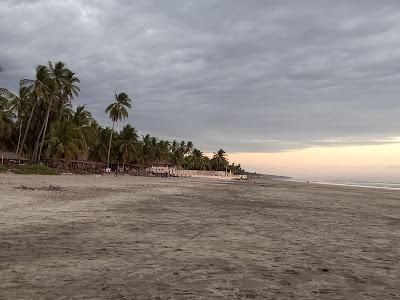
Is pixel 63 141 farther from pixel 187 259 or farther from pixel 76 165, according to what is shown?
pixel 187 259

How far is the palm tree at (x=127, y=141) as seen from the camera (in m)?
83.4

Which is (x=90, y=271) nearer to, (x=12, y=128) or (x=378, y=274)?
(x=378, y=274)

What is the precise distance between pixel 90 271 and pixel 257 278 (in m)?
2.45

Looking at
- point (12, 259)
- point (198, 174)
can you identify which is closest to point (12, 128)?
point (198, 174)

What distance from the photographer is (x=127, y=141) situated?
8381 cm

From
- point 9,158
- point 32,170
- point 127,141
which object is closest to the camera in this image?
point 32,170

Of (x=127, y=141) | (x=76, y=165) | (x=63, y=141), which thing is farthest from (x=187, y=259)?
(x=127, y=141)

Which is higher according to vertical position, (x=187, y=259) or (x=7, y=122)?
(x=7, y=122)

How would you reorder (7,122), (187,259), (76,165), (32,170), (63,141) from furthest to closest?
(76,165), (7,122), (63,141), (32,170), (187,259)

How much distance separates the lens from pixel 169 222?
11.4 metres

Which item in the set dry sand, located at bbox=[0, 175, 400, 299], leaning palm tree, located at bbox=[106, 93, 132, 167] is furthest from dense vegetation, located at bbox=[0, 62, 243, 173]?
dry sand, located at bbox=[0, 175, 400, 299]

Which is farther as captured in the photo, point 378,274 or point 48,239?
point 48,239

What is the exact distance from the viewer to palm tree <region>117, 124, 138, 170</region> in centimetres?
8338

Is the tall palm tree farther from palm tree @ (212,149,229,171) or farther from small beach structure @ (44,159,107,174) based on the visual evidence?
palm tree @ (212,149,229,171)
